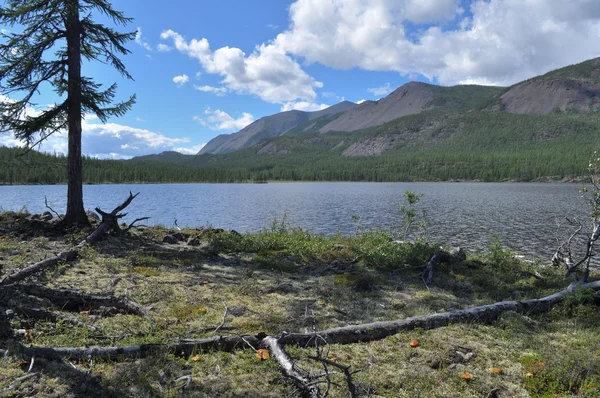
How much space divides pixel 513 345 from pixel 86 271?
10099 millimetres

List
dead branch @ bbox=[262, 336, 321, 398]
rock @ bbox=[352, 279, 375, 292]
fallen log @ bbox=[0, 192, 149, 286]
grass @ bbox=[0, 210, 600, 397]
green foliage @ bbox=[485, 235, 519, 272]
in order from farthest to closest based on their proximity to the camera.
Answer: green foliage @ bbox=[485, 235, 519, 272] < rock @ bbox=[352, 279, 375, 292] < fallen log @ bbox=[0, 192, 149, 286] < grass @ bbox=[0, 210, 600, 397] < dead branch @ bbox=[262, 336, 321, 398]

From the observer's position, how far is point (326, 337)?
5758 mm

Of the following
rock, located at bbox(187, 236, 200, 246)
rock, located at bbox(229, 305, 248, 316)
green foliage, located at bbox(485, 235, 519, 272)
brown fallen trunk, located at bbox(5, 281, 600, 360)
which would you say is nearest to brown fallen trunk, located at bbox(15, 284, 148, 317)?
rock, located at bbox(229, 305, 248, 316)

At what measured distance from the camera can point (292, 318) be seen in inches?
273

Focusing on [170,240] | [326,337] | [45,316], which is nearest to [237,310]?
[326,337]

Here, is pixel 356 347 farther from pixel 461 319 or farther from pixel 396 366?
pixel 461 319

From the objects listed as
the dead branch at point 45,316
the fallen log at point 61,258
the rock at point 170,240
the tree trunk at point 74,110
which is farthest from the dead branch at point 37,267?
the tree trunk at point 74,110

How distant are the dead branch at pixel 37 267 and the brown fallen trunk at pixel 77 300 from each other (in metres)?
0.60

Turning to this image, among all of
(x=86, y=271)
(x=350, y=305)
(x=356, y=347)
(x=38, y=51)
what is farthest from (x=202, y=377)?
(x=38, y=51)

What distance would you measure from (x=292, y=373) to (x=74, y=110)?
14.4 m

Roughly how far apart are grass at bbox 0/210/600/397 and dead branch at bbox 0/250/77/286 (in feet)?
1.06

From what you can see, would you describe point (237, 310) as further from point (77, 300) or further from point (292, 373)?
point (292, 373)

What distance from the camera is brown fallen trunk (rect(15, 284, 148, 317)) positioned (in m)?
Answer: 6.66

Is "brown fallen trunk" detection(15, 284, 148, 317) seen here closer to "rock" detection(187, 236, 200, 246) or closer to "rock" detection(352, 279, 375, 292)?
"rock" detection(352, 279, 375, 292)
